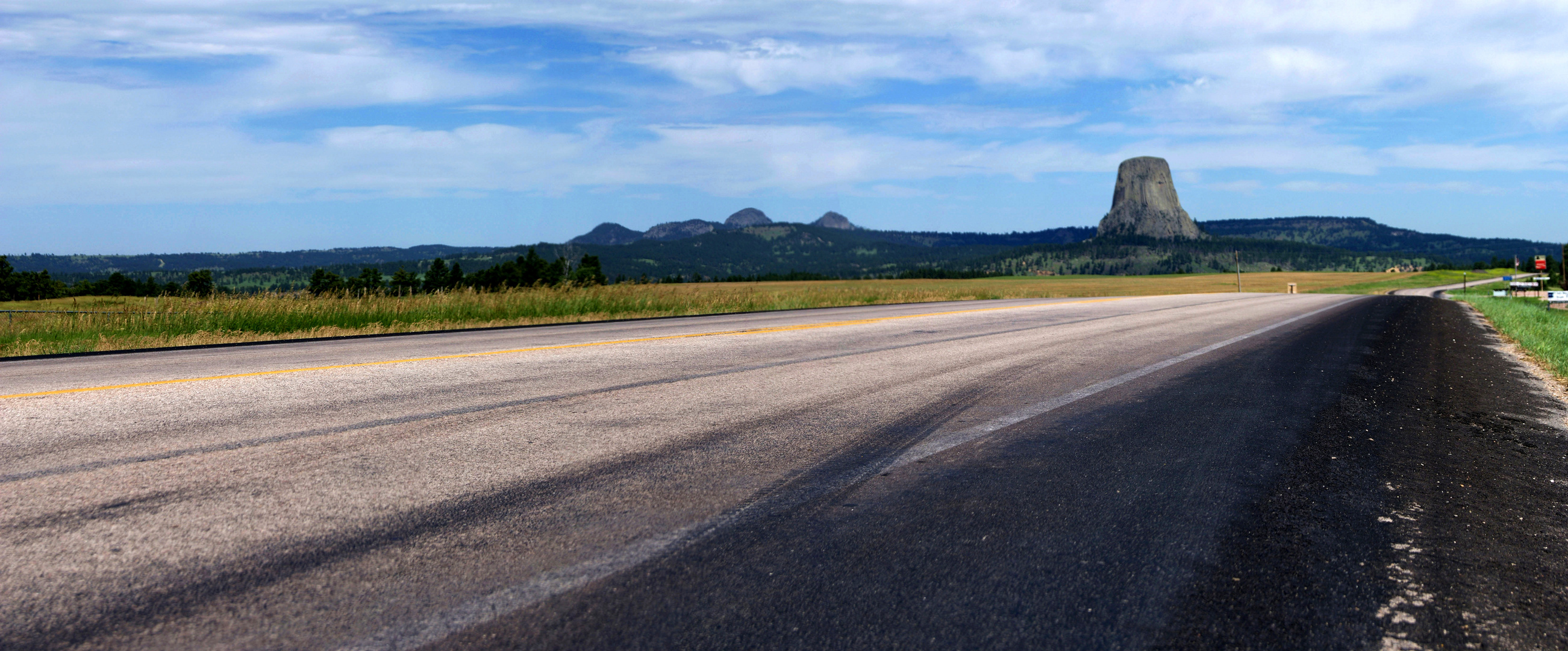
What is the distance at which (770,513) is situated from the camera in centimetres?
363

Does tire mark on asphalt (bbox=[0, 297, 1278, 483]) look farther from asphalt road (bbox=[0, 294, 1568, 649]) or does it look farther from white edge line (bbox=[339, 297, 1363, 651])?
white edge line (bbox=[339, 297, 1363, 651])

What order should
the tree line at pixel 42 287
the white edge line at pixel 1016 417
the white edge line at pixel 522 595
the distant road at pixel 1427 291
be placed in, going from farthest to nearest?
the tree line at pixel 42 287 → the distant road at pixel 1427 291 → the white edge line at pixel 1016 417 → the white edge line at pixel 522 595

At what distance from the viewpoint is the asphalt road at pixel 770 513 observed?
102 inches

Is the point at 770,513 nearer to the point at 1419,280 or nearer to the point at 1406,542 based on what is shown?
the point at 1406,542

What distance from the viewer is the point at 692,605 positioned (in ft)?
8.73

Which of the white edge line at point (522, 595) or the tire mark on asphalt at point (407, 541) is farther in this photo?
the tire mark on asphalt at point (407, 541)

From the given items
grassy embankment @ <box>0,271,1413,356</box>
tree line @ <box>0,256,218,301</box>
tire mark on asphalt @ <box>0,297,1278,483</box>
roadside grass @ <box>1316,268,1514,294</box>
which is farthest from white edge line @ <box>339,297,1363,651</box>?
tree line @ <box>0,256,218,301</box>

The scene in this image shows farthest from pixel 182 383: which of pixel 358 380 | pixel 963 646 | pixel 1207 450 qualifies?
pixel 1207 450

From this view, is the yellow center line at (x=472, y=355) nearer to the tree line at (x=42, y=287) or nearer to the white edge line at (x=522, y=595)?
the white edge line at (x=522, y=595)

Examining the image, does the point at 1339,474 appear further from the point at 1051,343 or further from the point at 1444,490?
the point at 1051,343

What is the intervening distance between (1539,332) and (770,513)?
58.3ft

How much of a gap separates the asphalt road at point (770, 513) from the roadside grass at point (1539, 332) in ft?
10.5

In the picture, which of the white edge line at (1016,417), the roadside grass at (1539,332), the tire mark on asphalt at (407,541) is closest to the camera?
the tire mark on asphalt at (407,541)

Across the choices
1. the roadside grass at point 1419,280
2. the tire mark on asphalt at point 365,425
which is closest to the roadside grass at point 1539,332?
the tire mark on asphalt at point 365,425
